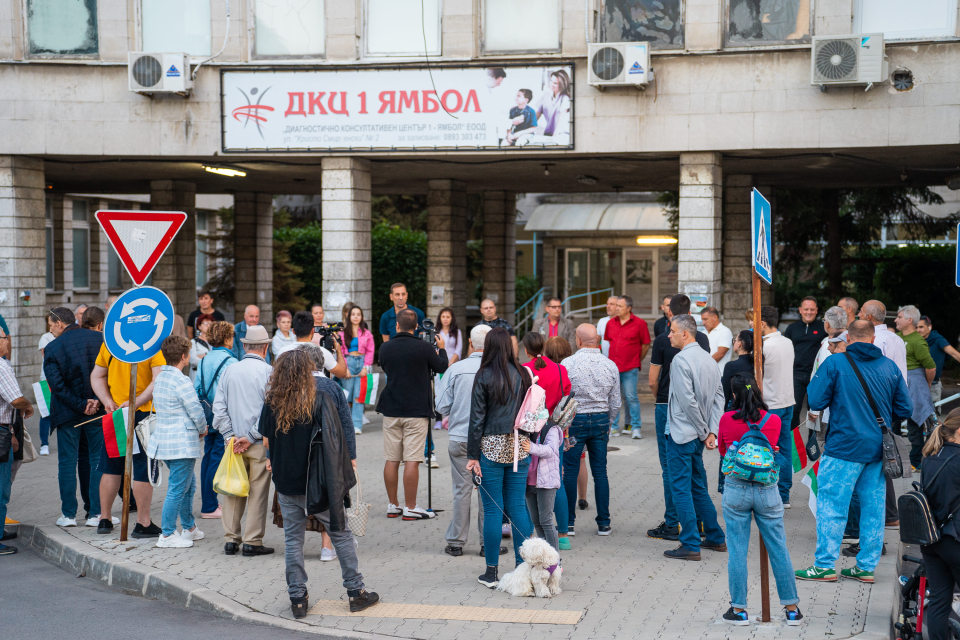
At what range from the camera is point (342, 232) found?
15094 millimetres

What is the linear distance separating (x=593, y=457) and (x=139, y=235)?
421 cm

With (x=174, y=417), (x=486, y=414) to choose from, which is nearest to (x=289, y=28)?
(x=174, y=417)

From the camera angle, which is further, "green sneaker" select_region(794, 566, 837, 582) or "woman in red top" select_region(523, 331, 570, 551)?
"woman in red top" select_region(523, 331, 570, 551)

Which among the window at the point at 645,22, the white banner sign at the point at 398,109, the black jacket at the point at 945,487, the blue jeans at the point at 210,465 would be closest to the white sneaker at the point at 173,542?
the blue jeans at the point at 210,465

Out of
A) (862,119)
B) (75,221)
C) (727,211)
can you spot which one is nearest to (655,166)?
(727,211)

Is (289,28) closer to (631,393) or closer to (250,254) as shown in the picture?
(631,393)

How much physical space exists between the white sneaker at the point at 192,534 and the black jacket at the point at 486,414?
2.77 metres

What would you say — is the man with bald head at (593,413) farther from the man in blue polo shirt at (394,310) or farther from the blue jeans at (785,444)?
the man in blue polo shirt at (394,310)

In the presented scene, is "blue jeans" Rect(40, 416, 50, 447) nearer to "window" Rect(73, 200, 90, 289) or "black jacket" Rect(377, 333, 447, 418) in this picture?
"black jacket" Rect(377, 333, 447, 418)

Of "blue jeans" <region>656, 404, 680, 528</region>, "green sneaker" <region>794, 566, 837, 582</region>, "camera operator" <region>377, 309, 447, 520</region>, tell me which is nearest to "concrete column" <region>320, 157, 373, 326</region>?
"camera operator" <region>377, 309, 447, 520</region>

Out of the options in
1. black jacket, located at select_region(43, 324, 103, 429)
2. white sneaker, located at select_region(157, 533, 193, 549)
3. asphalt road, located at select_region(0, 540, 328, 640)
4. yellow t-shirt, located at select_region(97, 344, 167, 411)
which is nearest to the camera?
asphalt road, located at select_region(0, 540, 328, 640)

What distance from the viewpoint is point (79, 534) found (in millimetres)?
7742

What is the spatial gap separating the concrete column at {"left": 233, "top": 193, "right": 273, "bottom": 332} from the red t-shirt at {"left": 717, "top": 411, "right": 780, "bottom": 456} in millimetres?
18799

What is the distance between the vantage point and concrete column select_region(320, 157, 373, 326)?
1495cm
